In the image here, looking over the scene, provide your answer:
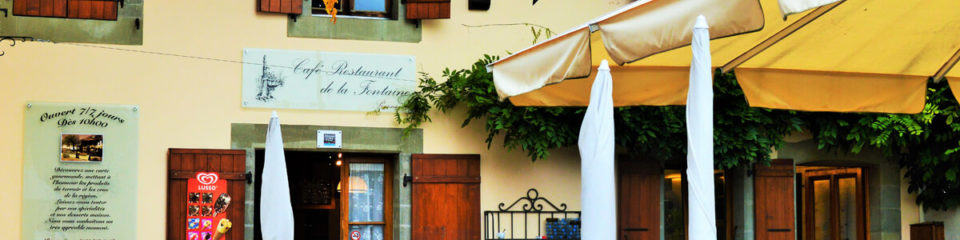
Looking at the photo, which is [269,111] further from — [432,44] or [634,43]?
[634,43]

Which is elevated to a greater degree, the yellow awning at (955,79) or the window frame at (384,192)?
the yellow awning at (955,79)

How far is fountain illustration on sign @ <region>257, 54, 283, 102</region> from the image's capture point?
28.2ft

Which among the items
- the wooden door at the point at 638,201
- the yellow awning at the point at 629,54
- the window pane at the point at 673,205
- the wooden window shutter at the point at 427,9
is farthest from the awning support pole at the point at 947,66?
the wooden window shutter at the point at 427,9

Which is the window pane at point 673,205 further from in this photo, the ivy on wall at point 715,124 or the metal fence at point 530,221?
the metal fence at point 530,221

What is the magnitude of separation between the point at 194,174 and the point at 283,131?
73cm

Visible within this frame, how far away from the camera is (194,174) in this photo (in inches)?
330

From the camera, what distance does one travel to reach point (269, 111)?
8.62m

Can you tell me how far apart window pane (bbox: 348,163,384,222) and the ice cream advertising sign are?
3.44ft

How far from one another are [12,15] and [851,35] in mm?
5801

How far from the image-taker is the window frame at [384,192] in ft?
29.5

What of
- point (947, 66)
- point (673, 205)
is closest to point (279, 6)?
point (673, 205)

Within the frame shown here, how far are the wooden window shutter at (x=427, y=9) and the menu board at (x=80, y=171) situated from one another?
86.0 inches

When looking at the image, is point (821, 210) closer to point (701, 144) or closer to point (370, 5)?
point (370, 5)

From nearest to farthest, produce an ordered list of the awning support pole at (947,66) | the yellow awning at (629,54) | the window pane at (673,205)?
the yellow awning at (629,54)
the awning support pole at (947,66)
the window pane at (673,205)
